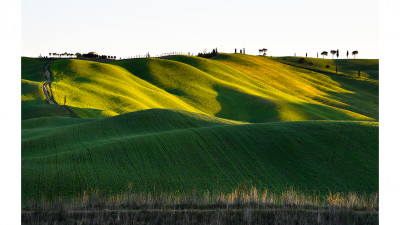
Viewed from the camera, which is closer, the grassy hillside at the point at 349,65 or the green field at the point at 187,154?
the green field at the point at 187,154

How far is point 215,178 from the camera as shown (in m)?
22.6

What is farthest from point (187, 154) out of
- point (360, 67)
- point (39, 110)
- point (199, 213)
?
point (360, 67)

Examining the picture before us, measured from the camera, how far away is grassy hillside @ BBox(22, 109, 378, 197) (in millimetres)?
20938

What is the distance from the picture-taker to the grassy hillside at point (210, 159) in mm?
20938

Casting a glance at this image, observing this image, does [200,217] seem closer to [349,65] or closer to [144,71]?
[144,71]

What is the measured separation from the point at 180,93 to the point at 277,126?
Answer: 63484 mm

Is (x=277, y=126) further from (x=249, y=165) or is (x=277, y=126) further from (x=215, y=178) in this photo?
(x=215, y=178)

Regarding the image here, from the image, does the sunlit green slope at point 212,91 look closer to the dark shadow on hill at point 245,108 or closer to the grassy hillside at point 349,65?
the dark shadow on hill at point 245,108

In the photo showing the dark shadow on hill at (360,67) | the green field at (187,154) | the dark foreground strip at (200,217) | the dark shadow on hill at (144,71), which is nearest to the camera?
the dark foreground strip at (200,217)

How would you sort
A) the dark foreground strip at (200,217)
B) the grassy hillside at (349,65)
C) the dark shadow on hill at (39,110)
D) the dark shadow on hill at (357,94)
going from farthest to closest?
the grassy hillside at (349,65)
the dark shadow on hill at (357,94)
the dark shadow on hill at (39,110)
the dark foreground strip at (200,217)

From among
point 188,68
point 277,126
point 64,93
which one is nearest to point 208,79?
point 188,68

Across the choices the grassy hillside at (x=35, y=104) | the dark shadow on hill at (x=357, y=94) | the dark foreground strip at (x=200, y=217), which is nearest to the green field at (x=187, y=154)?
the grassy hillside at (x=35, y=104)

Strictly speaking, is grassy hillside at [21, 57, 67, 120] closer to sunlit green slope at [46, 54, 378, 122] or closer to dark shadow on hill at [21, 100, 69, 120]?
dark shadow on hill at [21, 100, 69, 120]

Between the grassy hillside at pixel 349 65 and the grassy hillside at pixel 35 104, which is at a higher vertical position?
the grassy hillside at pixel 349 65
